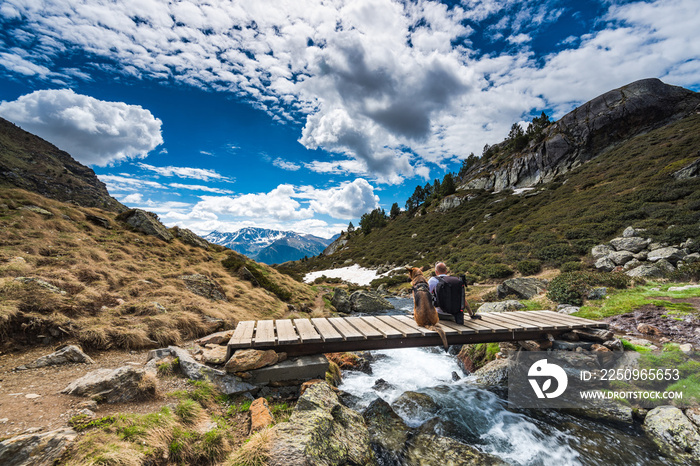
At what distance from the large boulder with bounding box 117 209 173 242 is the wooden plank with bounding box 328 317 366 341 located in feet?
45.7

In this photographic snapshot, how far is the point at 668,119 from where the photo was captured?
45.2m

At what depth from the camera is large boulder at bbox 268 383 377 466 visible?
3371mm

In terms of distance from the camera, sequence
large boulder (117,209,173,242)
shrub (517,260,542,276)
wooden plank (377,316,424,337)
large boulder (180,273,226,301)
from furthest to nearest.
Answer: shrub (517,260,542,276) < large boulder (117,209,173,242) < large boulder (180,273,226,301) < wooden plank (377,316,424,337)

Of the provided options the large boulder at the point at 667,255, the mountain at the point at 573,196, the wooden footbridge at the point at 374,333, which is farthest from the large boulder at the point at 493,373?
the mountain at the point at 573,196

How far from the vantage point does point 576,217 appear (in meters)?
24.8

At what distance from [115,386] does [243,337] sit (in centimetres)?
222

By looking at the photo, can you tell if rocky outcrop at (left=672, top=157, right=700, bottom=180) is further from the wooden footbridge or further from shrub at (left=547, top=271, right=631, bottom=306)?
the wooden footbridge

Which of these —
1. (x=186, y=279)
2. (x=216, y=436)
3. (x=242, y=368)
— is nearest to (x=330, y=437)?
(x=216, y=436)

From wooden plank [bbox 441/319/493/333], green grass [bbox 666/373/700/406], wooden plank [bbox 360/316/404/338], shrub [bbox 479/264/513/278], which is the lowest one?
green grass [bbox 666/373/700/406]

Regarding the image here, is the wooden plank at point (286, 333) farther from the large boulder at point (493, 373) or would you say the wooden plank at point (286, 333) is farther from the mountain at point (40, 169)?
the mountain at point (40, 169)

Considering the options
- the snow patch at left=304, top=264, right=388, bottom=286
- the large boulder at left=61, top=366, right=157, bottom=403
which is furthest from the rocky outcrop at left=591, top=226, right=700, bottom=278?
the snow patch at left=304, top=264, right=388, bottom=286

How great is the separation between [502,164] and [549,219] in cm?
4489

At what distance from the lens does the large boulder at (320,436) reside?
3371 mm

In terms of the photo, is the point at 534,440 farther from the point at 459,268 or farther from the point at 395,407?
the point at 459,268
